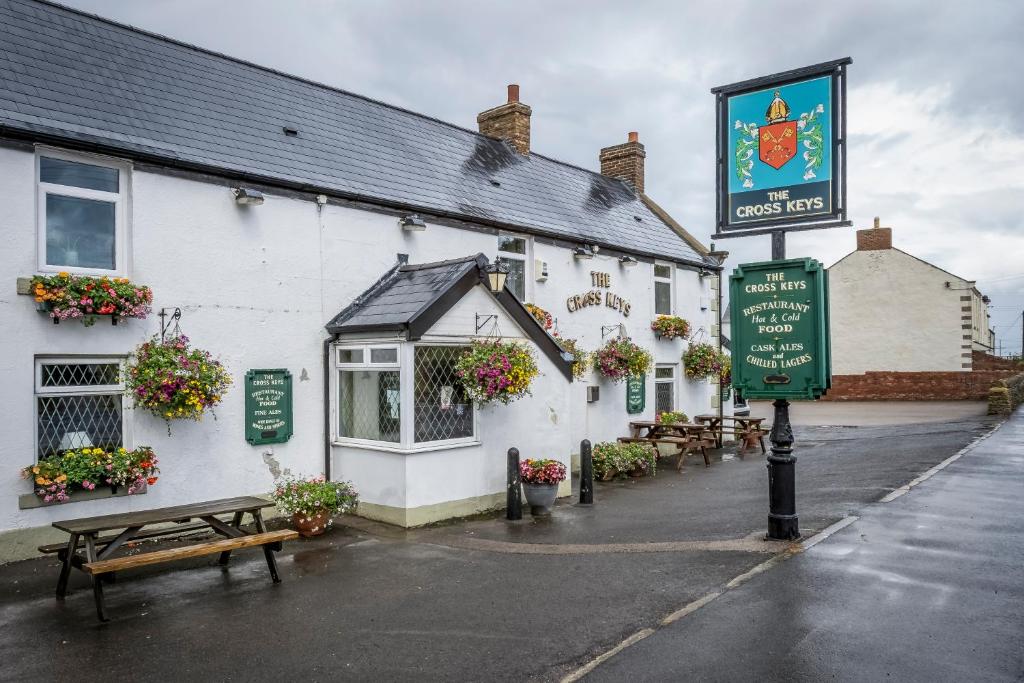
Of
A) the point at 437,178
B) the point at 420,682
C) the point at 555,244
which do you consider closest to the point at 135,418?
the point at 420,682

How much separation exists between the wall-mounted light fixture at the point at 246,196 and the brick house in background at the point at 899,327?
30827 mm

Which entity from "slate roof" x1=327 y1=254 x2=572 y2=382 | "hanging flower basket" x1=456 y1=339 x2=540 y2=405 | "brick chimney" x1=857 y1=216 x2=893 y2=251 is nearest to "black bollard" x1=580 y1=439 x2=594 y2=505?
"slate roof" x1=327 y1=254 x2=572 y2=382

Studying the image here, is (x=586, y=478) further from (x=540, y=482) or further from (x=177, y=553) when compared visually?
(x=177, y=553)

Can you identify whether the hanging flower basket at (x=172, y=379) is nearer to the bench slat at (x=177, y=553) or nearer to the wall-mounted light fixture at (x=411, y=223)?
the bench slat at (x=177, y=553)

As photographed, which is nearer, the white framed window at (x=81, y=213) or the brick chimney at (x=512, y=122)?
the white framed window at (x=81, y=213)

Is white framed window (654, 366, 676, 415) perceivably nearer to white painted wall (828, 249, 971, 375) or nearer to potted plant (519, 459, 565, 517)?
potted plant (519, 459, 565, 517)

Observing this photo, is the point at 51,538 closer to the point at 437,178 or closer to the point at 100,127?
the point at 100,127

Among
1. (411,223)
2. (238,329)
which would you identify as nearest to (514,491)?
(238,329)

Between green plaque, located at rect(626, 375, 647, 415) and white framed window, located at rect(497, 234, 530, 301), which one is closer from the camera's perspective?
white framed window, located at rect(497, 234, 530, 301)

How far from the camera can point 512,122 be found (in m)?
18.9

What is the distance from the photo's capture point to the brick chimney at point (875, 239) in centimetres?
3800

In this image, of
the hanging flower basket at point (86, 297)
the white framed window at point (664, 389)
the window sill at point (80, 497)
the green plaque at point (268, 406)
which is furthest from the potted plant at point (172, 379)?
the white framed window at point (664, 389)

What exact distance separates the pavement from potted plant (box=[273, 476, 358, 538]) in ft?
0.85

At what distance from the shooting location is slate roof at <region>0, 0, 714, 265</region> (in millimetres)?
9570
